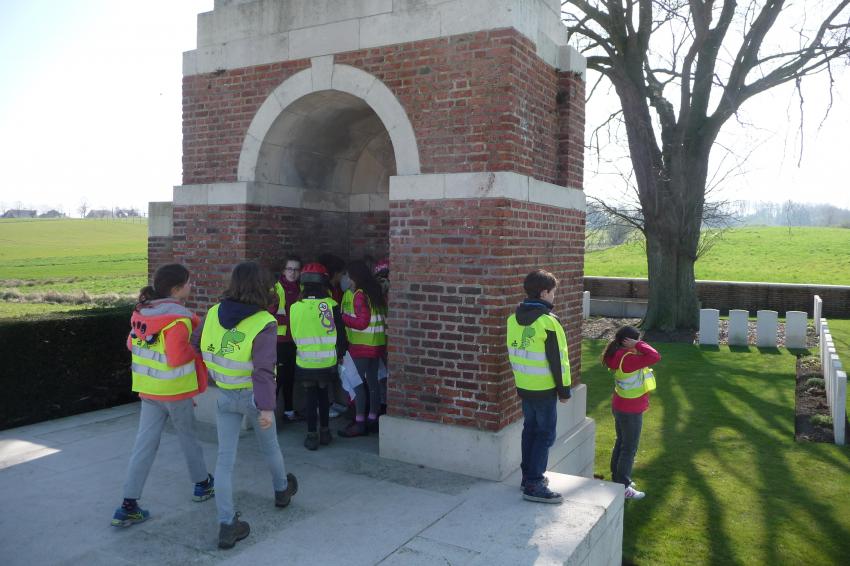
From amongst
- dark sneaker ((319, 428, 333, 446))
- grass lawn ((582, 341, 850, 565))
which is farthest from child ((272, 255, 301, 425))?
grass lawn ((582, 341, 850, 565))

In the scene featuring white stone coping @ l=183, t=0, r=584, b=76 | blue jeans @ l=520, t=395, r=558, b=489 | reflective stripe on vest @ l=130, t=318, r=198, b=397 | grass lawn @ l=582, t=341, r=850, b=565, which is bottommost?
grass lawn @ l=582, t=341, r=850, b=565

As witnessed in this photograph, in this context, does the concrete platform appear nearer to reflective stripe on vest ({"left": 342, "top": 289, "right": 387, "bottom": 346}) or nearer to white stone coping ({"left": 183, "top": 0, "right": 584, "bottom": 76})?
reflective stripe on vest ({"left": 342, "top": 289, "right": 387, "bottom": 346})

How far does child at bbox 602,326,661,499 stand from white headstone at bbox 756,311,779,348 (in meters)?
11.7

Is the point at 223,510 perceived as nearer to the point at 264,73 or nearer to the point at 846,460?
the point at 264,73

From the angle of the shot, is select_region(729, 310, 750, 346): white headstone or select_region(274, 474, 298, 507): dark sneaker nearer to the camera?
select_region(274, 474, 298, 507): dark sneaker

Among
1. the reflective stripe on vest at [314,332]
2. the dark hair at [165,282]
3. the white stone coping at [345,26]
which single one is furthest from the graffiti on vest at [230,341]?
the white stone coping at [345,26]

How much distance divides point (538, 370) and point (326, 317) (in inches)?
81.5

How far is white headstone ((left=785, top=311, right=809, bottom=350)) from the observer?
16031 millimetres

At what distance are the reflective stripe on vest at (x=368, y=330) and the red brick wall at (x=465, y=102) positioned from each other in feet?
5.04

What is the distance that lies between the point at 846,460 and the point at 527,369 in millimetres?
5547

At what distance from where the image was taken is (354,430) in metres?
6.66

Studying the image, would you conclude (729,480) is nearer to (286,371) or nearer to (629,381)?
(629,381)

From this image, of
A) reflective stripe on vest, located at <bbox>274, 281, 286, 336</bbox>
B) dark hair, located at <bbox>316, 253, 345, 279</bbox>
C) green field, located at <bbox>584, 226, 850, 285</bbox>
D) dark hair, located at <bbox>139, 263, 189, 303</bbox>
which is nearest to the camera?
dark hair, located at <bbox>139, 263, 189, 303</bbox>

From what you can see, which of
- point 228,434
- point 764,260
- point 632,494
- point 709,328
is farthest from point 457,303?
point 764,260
